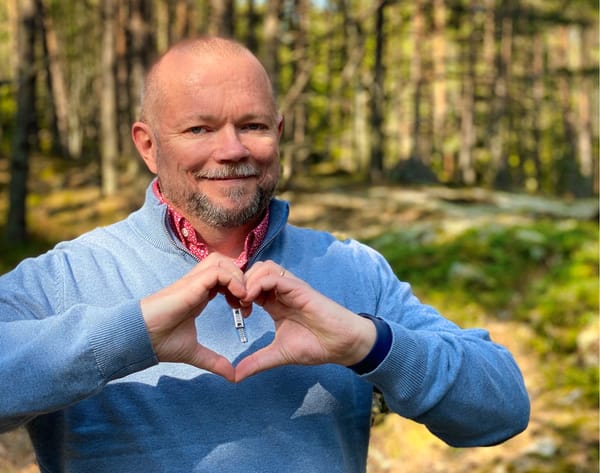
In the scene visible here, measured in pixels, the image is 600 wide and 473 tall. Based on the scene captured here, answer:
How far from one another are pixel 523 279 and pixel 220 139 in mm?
8823

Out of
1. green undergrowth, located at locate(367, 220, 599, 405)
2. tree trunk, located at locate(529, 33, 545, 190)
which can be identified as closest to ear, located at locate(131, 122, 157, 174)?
green undergrowth, located at locate(367, 220, 599, 405)

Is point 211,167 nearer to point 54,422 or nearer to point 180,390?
point 180,390

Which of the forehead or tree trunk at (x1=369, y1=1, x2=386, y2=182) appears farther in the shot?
tree trunk at (x1=369, y1=1, x2=386, y2=182)

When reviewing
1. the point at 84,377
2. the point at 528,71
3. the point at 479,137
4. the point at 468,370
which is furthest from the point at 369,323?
the point at 479,137

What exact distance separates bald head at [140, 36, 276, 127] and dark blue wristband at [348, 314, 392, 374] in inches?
31.7

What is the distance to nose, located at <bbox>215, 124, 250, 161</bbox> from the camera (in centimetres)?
237

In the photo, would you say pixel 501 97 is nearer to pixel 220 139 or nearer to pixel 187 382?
pixel 220 139

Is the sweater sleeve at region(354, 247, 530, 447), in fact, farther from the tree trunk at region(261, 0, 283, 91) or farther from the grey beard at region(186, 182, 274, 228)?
the tree trunk at region(261, 0, 283, 91)

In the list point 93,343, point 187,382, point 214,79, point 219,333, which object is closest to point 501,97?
point 214,79

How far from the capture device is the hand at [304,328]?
204cm

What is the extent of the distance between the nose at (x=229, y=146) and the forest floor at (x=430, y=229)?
4479 mm

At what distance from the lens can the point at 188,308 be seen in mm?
1977

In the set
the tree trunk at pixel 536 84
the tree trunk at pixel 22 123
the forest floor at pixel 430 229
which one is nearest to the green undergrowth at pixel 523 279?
the forest floor at pixel 430 229

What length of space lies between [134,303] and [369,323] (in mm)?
599
